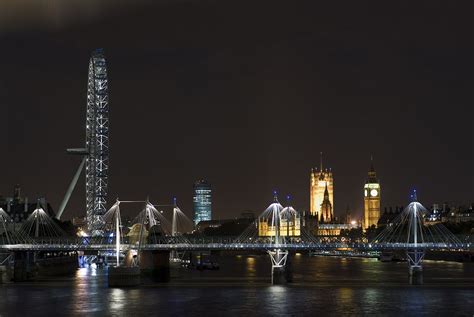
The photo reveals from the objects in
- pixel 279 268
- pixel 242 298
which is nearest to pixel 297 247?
pixel 279 268

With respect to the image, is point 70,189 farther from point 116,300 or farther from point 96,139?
point 116,300

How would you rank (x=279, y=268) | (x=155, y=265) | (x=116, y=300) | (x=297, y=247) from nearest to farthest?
(x=116, y=300) → (x=297, y=247) → (x=279, y=268) → (x=155, y=265)

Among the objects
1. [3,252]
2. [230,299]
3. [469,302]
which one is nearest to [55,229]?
[3,252]

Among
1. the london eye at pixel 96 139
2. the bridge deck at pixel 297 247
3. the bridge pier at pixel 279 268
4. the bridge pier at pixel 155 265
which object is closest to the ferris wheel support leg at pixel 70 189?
the london eye at pixel 96 139

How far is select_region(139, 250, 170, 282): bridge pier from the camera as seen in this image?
83.8m

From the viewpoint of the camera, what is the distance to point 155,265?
283 ft

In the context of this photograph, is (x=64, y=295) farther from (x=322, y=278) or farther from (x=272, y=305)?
(x=322, y=278)

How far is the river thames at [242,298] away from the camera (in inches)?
2116

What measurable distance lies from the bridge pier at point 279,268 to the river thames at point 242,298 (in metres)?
1.12

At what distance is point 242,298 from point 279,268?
14579mm

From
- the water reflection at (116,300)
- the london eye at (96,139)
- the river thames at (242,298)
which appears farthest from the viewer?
the london eye at (96,139)

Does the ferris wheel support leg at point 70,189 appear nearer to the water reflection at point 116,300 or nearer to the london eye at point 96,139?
the london eye at point 96,139

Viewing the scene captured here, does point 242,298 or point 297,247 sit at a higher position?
point 297,247

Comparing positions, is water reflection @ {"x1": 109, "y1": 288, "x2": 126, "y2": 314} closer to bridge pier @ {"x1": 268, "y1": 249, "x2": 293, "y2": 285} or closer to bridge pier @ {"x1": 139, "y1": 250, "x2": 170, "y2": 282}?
bridge pier @ {"x1": 268, "y1": 249, "x2": 293, "y2": 285}
